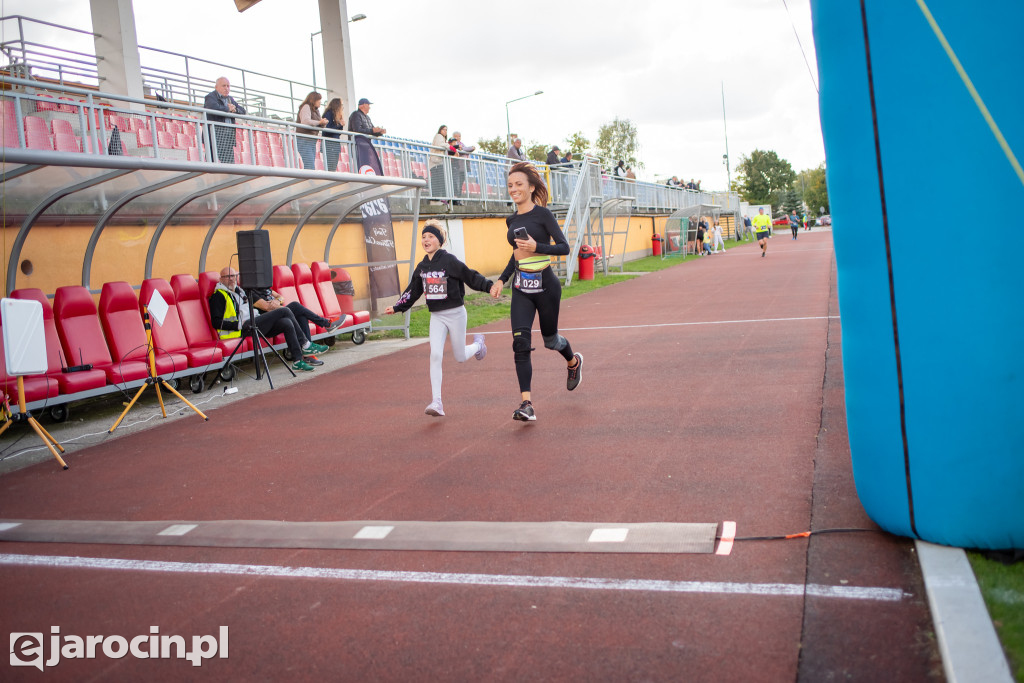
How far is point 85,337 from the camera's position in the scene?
10.1 metres

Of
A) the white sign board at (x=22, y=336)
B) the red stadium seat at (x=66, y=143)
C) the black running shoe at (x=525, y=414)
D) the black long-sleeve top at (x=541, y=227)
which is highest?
the red stadium seat at (x=66, y=143)

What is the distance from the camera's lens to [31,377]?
892 cm

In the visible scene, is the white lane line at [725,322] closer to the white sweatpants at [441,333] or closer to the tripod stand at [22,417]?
the white sweatpants at [441,333]

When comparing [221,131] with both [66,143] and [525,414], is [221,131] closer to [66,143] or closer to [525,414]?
[66,143]

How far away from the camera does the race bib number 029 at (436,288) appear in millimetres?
8016

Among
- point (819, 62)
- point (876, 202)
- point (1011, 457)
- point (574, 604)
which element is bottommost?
point (574, 604)

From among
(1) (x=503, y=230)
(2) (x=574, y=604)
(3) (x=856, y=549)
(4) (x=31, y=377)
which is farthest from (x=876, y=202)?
(1) (x=503, y=230)

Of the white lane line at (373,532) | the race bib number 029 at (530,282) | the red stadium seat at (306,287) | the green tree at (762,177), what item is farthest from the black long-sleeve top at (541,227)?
the green tree at (762,177)

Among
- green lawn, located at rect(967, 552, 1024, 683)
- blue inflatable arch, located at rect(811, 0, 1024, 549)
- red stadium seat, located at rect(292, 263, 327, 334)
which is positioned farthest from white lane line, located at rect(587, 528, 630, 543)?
red stadium seat, located at rect(292, 263, 327, 334)

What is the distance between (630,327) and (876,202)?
10.5m

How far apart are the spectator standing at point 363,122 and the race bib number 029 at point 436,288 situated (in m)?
9.97

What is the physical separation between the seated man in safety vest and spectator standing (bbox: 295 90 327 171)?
2630mm

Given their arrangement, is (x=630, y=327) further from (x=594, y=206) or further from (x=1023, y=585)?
(x=594, y=206)

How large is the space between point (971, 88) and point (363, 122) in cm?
1511
